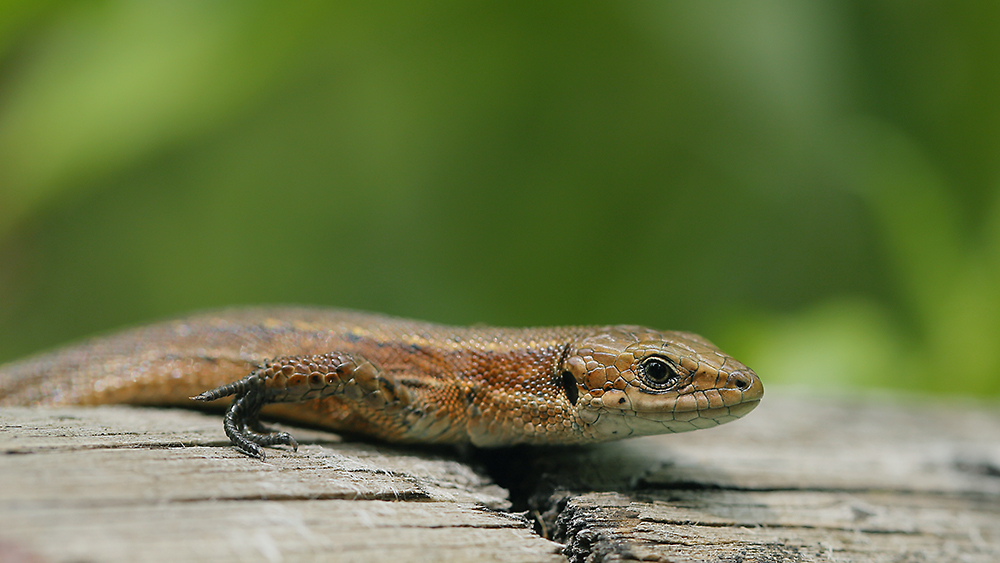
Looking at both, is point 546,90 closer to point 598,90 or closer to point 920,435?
point 598,90

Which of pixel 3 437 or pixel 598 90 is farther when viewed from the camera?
pixel 598 90

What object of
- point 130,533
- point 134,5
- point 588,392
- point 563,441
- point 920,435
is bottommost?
point 130,533

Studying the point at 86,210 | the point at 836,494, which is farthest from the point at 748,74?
the point at 86,210

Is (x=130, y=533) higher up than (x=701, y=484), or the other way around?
(x=701, y=484)

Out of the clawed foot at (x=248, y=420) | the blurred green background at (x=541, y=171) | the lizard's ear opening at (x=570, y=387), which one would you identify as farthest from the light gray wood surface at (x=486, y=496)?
the blurred green background at (x=541, y=171)

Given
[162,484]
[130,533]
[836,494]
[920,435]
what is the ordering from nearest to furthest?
[130,533]
[162,484]
[836,494]
[920,435]

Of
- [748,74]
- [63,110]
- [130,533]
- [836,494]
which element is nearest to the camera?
[130,533]
